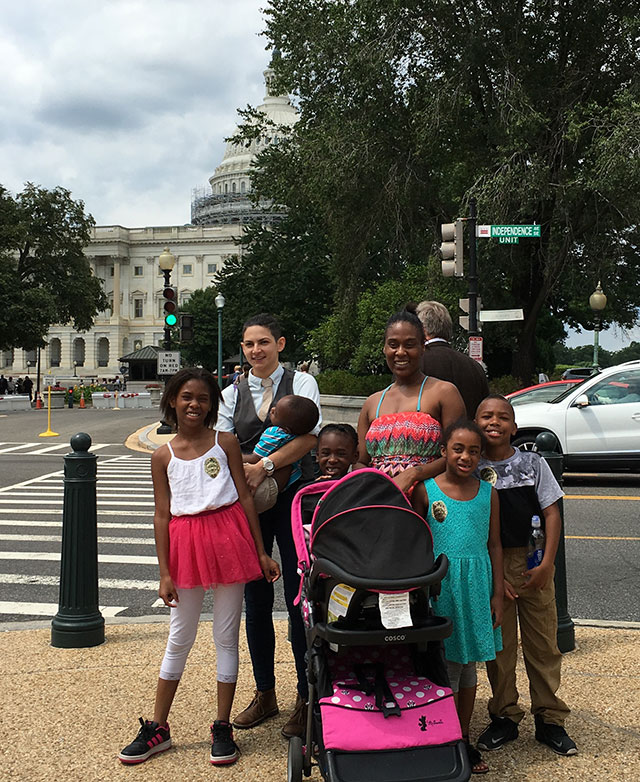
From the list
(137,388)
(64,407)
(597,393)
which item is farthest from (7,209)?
(597,393)

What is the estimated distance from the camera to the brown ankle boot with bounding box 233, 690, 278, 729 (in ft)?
13.9

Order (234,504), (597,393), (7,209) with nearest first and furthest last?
(234,504) < (597,393) < (7,209)

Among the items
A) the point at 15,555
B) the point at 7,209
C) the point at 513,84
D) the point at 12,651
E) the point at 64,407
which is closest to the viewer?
the point at 12,651

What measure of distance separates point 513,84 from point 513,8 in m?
2.30

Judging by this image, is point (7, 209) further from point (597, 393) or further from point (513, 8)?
point (597, 393)

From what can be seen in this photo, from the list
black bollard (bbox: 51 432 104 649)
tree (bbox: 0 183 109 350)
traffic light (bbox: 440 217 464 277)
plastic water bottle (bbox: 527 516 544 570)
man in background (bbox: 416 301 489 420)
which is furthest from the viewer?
tree (bbox: 0 183 109 350)

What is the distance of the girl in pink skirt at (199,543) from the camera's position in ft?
12.8

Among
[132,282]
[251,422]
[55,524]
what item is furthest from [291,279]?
[132,282]

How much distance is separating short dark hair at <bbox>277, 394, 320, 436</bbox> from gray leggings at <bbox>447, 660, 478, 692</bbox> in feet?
3.86

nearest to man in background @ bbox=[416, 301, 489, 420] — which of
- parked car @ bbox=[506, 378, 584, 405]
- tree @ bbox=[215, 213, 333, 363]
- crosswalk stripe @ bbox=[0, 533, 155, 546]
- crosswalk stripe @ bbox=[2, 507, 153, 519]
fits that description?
crosswalk stripe @ bbox=[0, 533, 155, 546]

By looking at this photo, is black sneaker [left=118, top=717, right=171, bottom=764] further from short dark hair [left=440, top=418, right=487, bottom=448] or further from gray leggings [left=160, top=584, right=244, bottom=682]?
short dark hair [left=440, top=418, right=487, bottom=448]

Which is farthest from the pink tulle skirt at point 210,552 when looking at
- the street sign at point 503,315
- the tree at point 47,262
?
the tree at point 47,262

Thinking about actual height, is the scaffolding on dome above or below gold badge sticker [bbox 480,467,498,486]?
above

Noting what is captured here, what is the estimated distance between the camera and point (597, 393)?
1361cm
